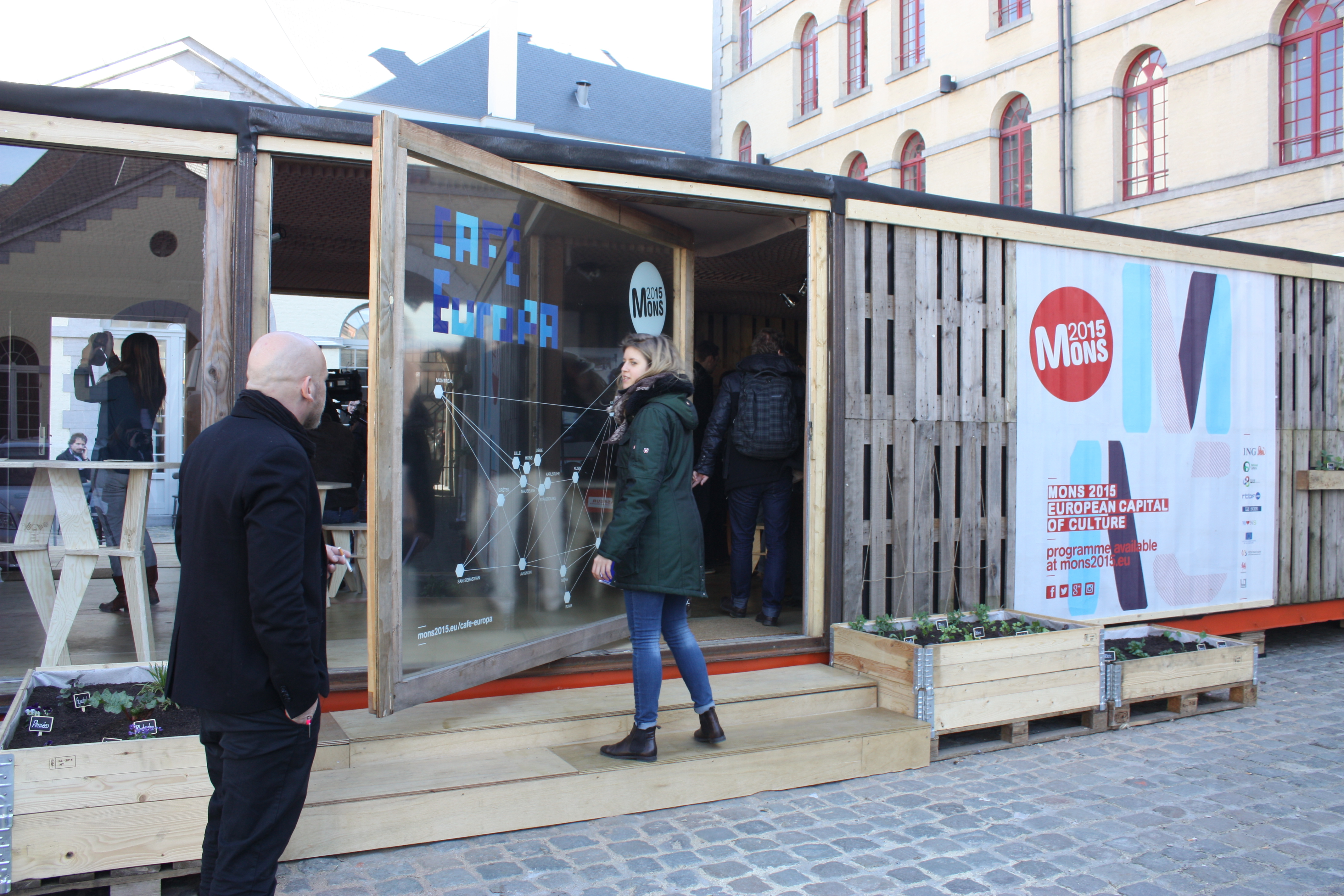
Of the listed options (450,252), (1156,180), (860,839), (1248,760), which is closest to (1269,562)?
(1248,760)

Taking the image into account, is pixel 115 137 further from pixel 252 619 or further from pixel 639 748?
pixel 639 748

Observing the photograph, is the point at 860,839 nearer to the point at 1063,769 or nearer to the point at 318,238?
the point at 1063,769

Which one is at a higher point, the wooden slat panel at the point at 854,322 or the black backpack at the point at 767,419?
the wooden slat panel at the point at 854,322

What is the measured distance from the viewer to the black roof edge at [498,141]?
4.04 m

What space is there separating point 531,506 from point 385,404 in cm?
140

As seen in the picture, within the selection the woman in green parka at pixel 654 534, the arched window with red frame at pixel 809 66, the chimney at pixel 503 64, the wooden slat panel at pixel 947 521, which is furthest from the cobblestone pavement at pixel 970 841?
the chimney at pixel 503 64

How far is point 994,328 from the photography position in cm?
626

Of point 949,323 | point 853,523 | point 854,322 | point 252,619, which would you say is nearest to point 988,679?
point 853,523

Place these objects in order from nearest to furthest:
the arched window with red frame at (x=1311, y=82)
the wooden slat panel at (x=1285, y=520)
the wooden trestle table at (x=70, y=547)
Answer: the wooden trestle table at (x=70, y=547) < the wooden slat panel at (x=1285, y=520) < the arched window with red frame at (x=1311, y=82)

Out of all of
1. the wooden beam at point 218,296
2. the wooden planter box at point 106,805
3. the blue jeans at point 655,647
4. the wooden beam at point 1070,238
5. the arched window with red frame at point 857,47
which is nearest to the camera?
the wooden planter box at point 106,805

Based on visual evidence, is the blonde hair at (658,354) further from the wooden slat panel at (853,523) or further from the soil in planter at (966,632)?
the soil in planter at (966,632)

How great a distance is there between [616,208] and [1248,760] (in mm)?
4395

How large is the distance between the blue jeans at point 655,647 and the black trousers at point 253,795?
1726 millimetres

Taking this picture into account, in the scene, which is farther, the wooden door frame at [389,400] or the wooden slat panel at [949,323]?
the wooden slat panel at [949,323]
